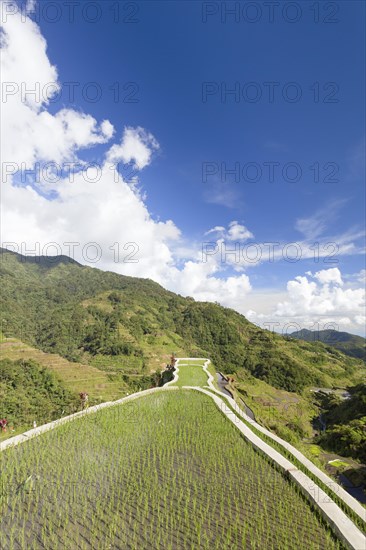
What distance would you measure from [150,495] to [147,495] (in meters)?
0.07

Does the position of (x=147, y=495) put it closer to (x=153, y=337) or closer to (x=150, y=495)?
(x=150, y=495)

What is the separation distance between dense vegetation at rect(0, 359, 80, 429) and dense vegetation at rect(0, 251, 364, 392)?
30.7 metres

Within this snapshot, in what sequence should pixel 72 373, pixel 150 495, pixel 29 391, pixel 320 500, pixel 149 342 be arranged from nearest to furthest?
1. pixel 320 500
2. pixel 150 495
3. pixel 29 391
4. pixel 72 373
5. pixel 149 342

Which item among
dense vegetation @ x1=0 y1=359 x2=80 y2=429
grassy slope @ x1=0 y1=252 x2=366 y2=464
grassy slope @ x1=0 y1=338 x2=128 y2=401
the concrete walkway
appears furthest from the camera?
grassy slope @ x1=0 y1=252 x2=366 y2=464

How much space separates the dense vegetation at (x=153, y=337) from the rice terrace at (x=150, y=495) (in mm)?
84842

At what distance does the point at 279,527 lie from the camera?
5527 mm

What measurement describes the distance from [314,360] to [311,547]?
13699 centimetres

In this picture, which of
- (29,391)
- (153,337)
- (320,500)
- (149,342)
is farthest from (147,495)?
(153,337)

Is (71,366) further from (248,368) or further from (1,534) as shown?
(1,534)

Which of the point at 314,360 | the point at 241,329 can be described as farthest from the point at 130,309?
the point at 314,360

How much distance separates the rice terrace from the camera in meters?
5.16

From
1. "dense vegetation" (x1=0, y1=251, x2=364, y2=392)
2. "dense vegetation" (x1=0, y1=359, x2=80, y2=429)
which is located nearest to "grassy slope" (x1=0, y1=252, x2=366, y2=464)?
"dense vegetation" (x1=0, y1=251, x2=364, y2=392)

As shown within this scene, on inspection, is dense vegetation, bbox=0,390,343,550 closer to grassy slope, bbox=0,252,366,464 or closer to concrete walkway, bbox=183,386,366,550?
concrete walkway, bbox=183,386,366,550

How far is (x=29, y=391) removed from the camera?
6000cm
